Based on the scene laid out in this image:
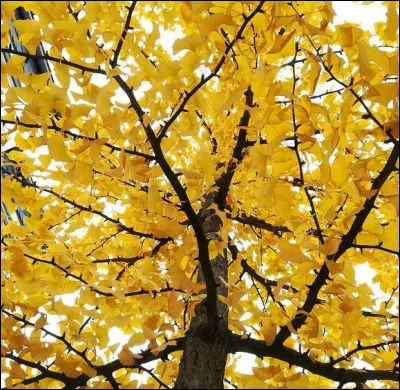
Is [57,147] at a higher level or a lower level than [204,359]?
higher

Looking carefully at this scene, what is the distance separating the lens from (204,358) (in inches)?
55.3

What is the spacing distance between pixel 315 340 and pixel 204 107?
74cm

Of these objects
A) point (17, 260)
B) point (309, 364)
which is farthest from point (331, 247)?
point (17, 260)

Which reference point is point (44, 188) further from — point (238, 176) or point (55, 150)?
point (238, 176)

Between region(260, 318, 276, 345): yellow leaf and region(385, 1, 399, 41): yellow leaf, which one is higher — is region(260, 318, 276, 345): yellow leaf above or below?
below

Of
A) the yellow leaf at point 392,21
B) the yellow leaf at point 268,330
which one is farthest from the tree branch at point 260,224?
the yellow leaf at point 392,21

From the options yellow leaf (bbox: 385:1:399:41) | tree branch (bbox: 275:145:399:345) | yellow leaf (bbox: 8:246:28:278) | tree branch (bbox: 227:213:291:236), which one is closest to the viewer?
yellow leaf (bbox: 385:1:399:41)

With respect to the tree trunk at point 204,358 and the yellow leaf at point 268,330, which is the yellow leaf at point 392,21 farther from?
the tree trunk at point 204,358

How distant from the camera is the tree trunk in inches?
53.7

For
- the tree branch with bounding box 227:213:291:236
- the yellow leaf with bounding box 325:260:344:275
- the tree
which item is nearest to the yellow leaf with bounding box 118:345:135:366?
the tree

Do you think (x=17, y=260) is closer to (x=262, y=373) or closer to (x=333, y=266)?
(x=262, y=373)

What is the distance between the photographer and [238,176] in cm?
227

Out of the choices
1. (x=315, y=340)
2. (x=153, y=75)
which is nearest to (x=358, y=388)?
(x=315, y=340)

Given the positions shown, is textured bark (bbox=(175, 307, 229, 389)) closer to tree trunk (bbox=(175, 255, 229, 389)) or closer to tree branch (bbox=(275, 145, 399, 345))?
tree trunk (bbox=(175, 255, 229, 389))
